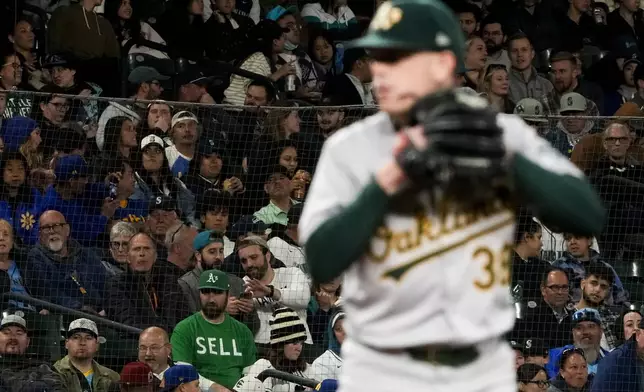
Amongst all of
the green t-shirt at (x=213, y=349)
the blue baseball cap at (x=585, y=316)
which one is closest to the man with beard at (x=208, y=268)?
the green t-shirt at (x=213, y=349)

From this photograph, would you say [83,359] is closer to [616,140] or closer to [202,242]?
[202,242]

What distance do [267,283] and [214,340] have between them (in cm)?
71

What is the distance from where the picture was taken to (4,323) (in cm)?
898

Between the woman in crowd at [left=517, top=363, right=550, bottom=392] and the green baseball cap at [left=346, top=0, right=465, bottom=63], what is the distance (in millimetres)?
5980

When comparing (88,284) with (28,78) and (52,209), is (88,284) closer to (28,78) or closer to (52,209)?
(52,209)

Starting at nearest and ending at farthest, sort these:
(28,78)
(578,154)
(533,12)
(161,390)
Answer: (161,390) < (578,154) < (28,78) < (533,12)

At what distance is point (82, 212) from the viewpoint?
9.94m

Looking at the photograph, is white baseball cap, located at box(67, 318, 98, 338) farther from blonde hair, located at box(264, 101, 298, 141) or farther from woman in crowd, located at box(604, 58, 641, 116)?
woman in crowd, located at box(604, 58, 641, 116)

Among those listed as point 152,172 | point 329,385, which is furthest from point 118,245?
point 329,385

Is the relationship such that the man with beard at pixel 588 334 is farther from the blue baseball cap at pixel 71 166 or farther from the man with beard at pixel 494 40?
the man with beard at pixel 494 40

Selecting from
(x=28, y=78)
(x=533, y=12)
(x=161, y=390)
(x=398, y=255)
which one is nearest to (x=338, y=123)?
(x=161, y=390)

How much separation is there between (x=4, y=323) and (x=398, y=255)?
5.93 m

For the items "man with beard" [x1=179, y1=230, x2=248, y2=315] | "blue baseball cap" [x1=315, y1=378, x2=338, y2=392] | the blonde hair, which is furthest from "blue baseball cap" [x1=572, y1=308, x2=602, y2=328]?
the blonde hair

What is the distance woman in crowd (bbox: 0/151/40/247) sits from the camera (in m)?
9.70
